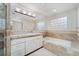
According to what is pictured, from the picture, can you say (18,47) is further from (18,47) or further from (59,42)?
(59,42)

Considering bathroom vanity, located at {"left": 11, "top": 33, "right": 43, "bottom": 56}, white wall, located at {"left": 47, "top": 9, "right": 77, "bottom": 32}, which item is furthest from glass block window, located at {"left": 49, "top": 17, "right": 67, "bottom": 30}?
bathroom vanity, located at {"left": 11, "top": 33, "right": 43, "bottom": 56}

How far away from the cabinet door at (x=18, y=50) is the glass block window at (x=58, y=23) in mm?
686

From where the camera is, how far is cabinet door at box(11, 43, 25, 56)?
1.39 metres

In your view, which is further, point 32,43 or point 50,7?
point 32,43

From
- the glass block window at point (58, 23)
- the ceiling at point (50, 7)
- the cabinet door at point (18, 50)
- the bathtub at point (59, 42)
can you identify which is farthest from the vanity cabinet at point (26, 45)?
the ceiling at point (50, 7)

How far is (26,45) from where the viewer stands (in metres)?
1.57

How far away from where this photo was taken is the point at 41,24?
59.1 inches

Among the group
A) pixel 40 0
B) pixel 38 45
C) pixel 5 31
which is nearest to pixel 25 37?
pixel 38 45

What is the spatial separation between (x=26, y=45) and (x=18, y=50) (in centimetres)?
18

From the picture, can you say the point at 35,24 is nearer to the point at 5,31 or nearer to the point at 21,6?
the point at 21,6

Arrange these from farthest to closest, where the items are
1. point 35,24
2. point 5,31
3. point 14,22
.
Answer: point 35,24 → point 14,22 → point 5,31

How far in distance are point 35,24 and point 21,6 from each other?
412 millimetres

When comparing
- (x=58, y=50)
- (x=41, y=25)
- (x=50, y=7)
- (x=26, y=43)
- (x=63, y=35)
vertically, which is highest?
(x=50, y=7)

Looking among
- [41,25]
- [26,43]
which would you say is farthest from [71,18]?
[26,43]
